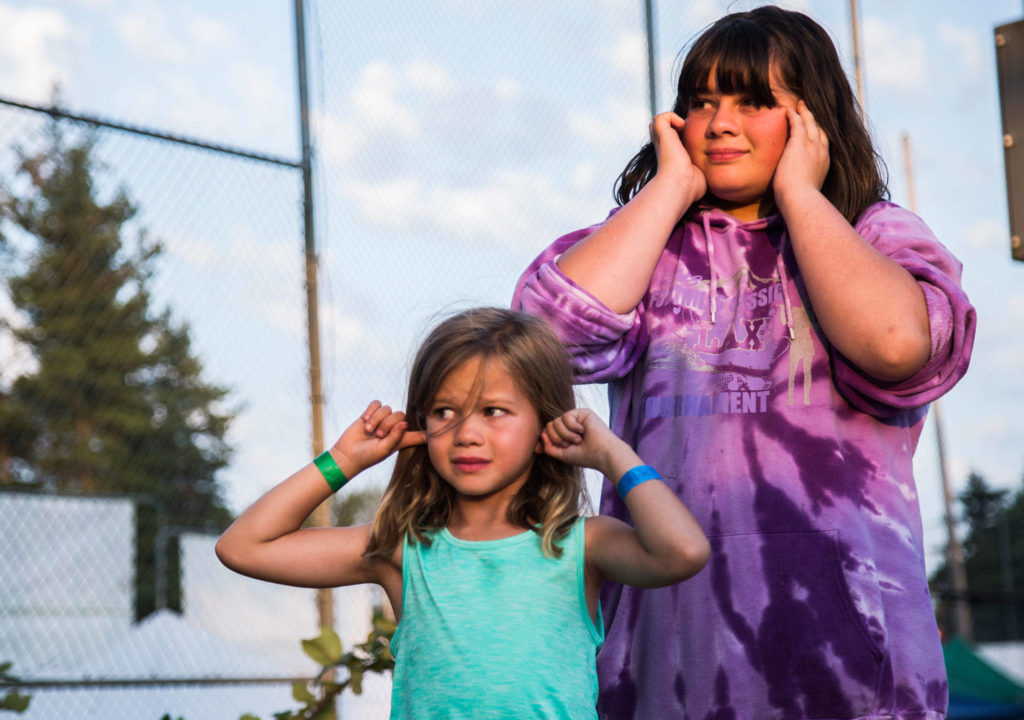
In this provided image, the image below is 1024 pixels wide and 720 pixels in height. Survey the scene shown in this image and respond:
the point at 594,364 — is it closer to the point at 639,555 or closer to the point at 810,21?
the point at 639,555

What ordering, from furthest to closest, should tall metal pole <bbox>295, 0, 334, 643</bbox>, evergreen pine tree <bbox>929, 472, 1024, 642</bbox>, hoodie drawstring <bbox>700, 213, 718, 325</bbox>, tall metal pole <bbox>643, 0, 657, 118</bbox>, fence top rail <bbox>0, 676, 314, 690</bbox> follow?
evergreen pine tree <bbox>929, 472, 1024, 642</bbox>
tall metal pole <bbox>643, 0, 657, 118</bbox>
tall metal pole <bbox>295, 0, 334, 643</bbox>
fence top rail <bbox>0, 676, 314, 690</bbox>
hoodie drawstring <bbox>700, 213, 718, 325</bbox>

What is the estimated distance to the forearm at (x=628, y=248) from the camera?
1690mm

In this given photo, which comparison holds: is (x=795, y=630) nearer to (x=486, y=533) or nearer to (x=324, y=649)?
(x=486, y=533)

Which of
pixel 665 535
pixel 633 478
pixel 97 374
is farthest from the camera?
pixel 97 374

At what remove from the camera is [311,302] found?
4.21 meters

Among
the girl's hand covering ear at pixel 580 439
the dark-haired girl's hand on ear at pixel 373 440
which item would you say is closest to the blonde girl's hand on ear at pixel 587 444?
the girl's hand covering ear at pixel 580 439

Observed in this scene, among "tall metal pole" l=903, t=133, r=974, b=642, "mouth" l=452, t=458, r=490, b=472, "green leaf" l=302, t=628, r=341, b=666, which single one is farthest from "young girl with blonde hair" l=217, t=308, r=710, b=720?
"tall metal pole" l=903, t=133, r=974, b=642

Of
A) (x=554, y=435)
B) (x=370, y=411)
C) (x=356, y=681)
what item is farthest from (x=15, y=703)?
(x=554, y=435)

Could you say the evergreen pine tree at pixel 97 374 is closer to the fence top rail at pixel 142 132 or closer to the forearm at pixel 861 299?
the fence top rail at pixel 142 132

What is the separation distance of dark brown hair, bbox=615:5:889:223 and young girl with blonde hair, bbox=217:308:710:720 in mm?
477

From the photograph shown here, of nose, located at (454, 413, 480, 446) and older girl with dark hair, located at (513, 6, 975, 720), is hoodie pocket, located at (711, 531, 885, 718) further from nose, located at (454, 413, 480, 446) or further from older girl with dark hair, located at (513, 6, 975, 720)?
nose, located at (454, 413, 480, 446)

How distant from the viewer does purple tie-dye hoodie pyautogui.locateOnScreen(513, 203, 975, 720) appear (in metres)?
1.49

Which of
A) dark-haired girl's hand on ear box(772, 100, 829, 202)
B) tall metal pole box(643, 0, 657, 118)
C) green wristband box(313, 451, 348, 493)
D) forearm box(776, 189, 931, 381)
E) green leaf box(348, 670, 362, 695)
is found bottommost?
green leaf box(348, 670, 362, 695)

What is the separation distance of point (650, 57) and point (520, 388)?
137 inches
